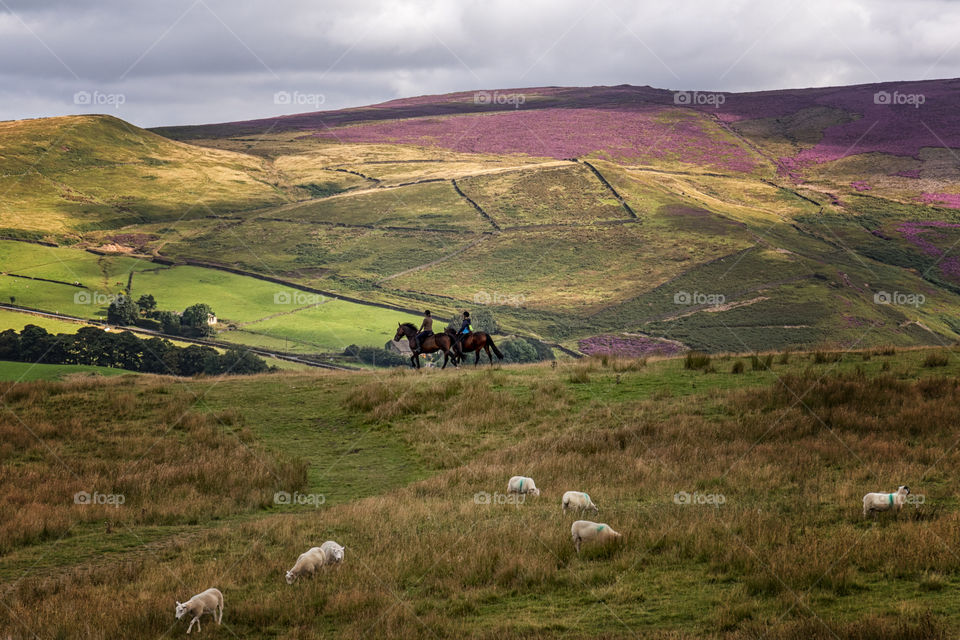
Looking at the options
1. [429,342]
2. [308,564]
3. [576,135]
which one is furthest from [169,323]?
[308,564]

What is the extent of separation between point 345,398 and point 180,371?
60.4m

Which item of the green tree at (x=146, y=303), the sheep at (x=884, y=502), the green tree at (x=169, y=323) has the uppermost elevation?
the green tree at (x=146, y=303)

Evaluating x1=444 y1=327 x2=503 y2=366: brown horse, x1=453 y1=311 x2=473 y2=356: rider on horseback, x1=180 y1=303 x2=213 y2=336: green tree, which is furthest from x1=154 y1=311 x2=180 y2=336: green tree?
x1=453 y1=311 x2=473 y2=356: rider on horseback

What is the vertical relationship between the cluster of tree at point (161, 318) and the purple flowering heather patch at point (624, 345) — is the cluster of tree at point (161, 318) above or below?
above

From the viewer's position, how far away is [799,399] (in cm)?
2295

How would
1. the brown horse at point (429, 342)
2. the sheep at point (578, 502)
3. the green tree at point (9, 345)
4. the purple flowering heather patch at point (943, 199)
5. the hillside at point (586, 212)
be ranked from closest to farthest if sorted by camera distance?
1. the sheep at point (578, 502)
2. the brown horse at point (429, 342)
3. the green tree at point (9, 345)
4. the hillside at point (586, 212)
5. the purple flowering heather patch at point (943, 199)

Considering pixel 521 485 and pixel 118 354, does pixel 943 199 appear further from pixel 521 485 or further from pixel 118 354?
pixel 521 485

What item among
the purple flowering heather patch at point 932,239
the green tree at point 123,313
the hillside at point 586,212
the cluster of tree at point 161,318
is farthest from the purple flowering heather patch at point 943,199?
the green tree at point 123,313

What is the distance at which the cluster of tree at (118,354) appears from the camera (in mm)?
81812

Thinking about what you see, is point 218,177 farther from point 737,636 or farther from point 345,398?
point 737,636

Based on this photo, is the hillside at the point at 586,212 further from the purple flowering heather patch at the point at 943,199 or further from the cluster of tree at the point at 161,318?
the cluster of tree at the point at 161,318

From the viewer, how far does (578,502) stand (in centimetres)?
1546

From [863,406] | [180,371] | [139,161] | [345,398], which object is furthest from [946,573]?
[139,161]

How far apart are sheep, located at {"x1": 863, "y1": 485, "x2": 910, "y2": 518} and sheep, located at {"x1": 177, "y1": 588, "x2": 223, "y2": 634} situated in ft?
34.9
